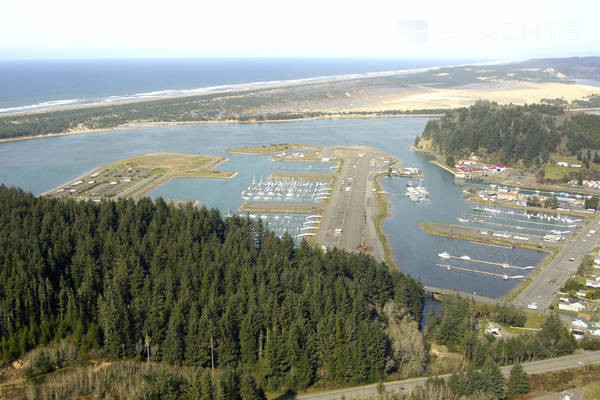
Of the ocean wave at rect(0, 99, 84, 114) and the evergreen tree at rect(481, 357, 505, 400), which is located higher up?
the ocean wave at rect(0, 99, 84, 114)

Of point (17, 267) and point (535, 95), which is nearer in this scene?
point (17, 267)

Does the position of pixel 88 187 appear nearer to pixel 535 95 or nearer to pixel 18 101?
pixel 18 101

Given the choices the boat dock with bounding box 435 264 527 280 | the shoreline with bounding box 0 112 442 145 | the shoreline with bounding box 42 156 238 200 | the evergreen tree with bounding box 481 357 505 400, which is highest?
the shoreline with bounding box 0 112 442 145

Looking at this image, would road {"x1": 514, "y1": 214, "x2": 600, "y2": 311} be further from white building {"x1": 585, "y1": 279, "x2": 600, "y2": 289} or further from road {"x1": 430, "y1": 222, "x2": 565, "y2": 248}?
road {"x1": 430, "y1": 222, "x2": 565, "y2": 248}

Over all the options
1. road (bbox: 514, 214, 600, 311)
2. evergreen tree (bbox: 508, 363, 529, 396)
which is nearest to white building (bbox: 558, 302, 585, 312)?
road (bbox: 514, 214, 600, 311)

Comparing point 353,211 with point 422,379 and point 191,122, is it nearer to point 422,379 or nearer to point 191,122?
point 422,379

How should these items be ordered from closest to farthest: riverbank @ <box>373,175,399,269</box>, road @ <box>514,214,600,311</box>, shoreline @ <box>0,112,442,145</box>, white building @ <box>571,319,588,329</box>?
white building @ <box>571,319,588,329</box> → road @ <box>514,214,600,311</box> → riverbank @ <box>373,175,399,269</box> → shoreline @ <box>0,112,442,145</box>

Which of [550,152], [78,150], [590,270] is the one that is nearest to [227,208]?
[590,270]

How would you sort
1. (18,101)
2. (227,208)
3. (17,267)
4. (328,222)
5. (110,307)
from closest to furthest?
(110,307), (17,267), (328,222), (227,208), (18,101)
